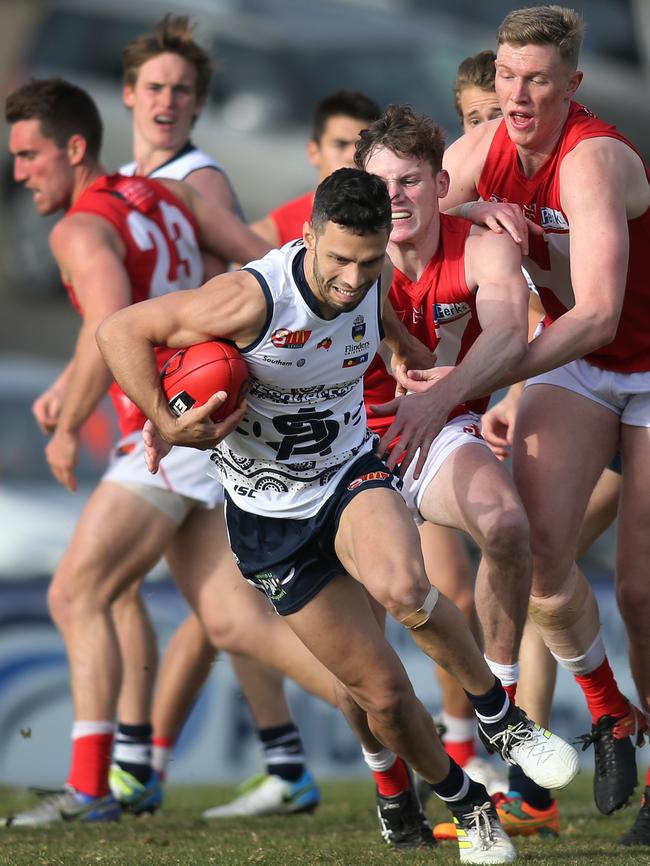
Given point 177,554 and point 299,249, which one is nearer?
point 299,249

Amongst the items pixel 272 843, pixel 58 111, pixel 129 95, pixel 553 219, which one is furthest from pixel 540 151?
pixel 129 95

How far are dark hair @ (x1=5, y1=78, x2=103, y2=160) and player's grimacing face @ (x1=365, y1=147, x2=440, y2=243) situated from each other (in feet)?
6.91

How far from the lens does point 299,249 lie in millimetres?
4953

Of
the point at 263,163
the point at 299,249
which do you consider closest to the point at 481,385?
the point at 299,249

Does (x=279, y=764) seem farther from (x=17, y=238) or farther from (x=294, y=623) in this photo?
(x=17, y=238)

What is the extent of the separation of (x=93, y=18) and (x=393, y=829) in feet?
38.6

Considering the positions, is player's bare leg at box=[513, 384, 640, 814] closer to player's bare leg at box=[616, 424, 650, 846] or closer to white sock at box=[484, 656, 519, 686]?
player's bare leg at box=[616, 424, 650, 846]

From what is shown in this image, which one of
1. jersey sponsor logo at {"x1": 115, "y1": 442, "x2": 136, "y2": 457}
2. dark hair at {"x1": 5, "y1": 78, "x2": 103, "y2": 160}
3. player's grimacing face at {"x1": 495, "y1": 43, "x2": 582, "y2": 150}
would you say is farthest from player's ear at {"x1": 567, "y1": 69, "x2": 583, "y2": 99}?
dark hair at {"x1": 5, "y1": 78, "x2": 103, "y2": 160}

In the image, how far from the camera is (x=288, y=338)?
4.86m

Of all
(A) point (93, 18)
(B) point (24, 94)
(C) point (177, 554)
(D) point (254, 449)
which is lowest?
(C) point (177, 554)

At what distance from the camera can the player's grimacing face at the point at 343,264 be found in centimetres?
475

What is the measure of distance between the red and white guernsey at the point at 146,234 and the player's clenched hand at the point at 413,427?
183 cm

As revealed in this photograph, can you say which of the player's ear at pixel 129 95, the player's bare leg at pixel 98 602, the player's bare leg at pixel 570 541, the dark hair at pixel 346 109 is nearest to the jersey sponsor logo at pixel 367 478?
the player's bare leg at pixel 570 541

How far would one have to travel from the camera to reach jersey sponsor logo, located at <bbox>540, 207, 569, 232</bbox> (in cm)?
549
